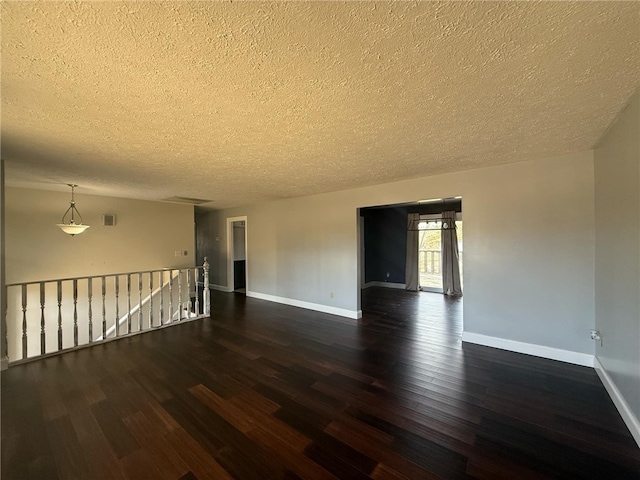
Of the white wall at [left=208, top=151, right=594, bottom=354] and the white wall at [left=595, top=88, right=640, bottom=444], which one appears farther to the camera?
the white wall at [left=208, top=151, right=594, bottom=354]

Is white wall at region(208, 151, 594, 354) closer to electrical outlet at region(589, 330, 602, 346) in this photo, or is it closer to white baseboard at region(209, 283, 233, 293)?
electrical outlet at region(589, 330, 602, 346)

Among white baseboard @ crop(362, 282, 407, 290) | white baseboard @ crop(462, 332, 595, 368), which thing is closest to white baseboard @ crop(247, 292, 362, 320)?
white baseboard @ crop(462, 332, 595, 368)

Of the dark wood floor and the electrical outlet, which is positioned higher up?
the electrical outlet

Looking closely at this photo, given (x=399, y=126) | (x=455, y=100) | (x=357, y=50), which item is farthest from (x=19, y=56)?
(x=455, y=100)

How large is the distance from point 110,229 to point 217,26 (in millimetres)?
5663

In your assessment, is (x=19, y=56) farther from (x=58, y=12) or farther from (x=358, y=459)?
(x=358, y=459)

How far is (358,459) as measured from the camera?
1.58m

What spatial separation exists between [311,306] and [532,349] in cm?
346

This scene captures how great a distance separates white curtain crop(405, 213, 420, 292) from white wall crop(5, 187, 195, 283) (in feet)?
19.2

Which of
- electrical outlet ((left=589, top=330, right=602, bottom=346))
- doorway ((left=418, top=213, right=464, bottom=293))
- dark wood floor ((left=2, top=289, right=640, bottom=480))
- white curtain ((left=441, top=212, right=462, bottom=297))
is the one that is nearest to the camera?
dark wood floor ((left=2, top=289, right=640, bottom=480))

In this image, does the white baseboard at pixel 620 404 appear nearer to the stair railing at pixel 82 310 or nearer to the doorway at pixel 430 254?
the doorway at pixel 430 254

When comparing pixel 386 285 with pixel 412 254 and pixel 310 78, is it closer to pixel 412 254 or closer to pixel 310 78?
pixel 412 254

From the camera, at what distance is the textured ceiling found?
3.30 feet

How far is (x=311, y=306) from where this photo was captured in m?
5.14
